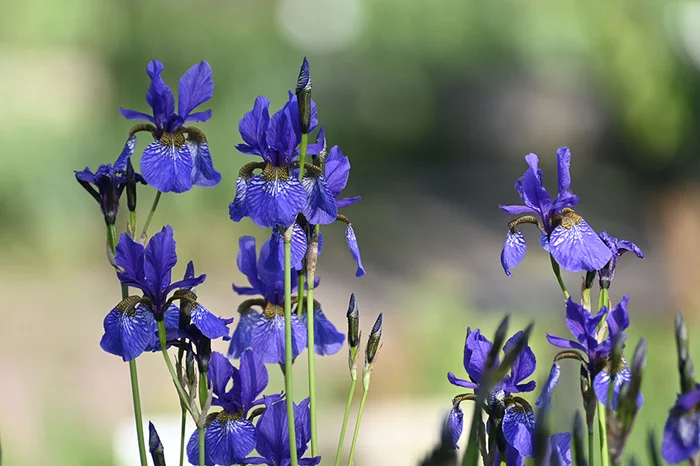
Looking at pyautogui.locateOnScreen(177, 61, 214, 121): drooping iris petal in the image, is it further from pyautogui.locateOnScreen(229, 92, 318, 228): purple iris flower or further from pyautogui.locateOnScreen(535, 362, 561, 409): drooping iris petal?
pyautogui.locateOnScreen(535, 362, 561, 409): drooping iris petal

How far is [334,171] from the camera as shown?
0.56 metres

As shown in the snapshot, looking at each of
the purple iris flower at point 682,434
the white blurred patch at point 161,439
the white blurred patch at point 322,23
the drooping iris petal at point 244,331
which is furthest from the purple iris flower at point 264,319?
the white blurred patch at point 322,23

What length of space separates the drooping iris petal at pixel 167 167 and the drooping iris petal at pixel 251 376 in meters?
0.10

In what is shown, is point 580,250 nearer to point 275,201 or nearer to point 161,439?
point 275,201

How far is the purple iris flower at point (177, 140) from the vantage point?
1.72ft

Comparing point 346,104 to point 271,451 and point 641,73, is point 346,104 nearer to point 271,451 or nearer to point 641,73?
point 641,73

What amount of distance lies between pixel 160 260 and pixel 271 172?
3.0 inches

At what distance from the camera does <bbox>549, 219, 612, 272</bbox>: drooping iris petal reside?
495 mm

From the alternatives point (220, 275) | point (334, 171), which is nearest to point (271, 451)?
point (334, 171)

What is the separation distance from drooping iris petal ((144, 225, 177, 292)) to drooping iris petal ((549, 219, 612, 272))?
0.69 feet

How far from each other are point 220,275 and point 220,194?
14.6 inches

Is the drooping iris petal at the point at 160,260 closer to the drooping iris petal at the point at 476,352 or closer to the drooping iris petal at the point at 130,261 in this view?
the drooping iris petal at the point at 130,261

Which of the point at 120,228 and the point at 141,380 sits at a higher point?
the point at 120,228

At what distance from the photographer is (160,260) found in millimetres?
499
